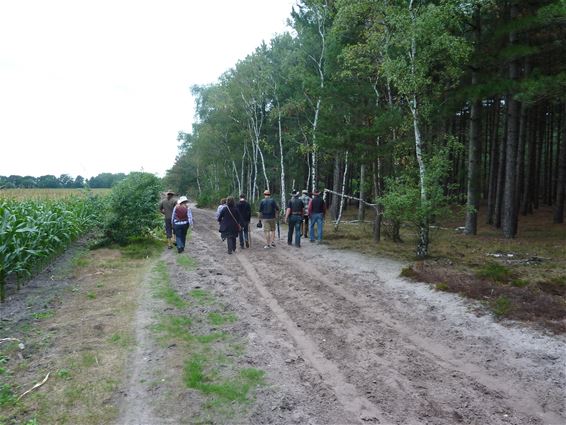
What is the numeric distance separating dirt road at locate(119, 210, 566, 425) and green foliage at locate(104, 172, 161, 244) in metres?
6.58

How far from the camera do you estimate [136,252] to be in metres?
13.6

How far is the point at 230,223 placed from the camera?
1385 centimetres

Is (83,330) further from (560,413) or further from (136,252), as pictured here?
(136,252)

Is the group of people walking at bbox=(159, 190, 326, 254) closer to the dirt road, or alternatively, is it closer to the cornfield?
the cornfield

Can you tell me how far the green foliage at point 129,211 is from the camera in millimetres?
14617

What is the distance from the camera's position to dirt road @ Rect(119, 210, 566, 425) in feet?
13.7

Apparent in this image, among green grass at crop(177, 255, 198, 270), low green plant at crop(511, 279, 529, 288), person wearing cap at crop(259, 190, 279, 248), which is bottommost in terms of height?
green grass at crop(177, 255, 198, 270)

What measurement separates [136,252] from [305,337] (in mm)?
9187

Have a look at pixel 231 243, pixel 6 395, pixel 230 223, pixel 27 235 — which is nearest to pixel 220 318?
pixel 6 395

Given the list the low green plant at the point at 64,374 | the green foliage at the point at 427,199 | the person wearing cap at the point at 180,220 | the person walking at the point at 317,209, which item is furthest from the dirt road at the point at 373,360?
the person walking at the point at 317,209

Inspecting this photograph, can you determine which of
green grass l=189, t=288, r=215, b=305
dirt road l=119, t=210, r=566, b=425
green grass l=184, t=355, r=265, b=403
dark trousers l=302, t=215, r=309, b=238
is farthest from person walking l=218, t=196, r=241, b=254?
green grass l=184, t=355, r=265, b=403

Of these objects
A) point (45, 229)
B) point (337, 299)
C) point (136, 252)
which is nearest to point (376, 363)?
point (337, 299)

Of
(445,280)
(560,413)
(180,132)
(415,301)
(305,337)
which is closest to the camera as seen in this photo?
(560,413)

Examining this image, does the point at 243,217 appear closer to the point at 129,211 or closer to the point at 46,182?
the point at 129,211
